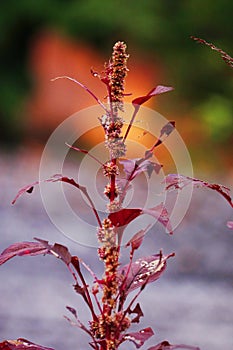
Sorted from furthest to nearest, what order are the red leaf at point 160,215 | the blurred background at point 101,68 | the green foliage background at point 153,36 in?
the green foliage background at point 153,36, the blurred background at point 101,68, the red leaf at point 160,215

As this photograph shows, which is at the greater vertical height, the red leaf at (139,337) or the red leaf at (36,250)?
the red leaf at (36,250)

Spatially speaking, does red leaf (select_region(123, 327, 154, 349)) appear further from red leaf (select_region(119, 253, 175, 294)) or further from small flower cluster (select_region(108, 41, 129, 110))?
small flower cluster (select_region(108, 41, 129, 110))

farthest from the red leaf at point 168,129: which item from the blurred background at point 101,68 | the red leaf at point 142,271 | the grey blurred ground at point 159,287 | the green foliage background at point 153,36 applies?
the green foliage background at point 153,36

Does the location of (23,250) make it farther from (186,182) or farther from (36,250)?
(186,182)

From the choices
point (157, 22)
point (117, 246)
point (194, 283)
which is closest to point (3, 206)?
point (194, 283)

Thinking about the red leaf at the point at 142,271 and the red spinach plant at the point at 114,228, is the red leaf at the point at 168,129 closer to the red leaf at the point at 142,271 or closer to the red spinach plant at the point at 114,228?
the red spinach plant at the point at 114,228

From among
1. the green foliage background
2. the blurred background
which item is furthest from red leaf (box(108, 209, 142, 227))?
the green foliage background

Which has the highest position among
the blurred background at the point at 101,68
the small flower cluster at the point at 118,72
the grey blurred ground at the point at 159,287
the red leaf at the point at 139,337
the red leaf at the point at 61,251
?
the blurred background at the point at 101,68
